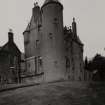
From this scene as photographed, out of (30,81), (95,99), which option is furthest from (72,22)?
(95,99)

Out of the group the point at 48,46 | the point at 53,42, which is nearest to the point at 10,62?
the point at 48,46

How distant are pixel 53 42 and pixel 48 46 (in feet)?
3.75

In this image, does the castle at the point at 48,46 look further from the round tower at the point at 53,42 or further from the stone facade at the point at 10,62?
the stone facade at the point at 10,62

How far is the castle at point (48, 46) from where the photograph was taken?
33719 mm

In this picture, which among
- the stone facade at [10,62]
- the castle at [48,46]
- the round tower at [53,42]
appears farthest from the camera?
the stone facade at [10,62]

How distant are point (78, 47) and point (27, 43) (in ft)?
41.8

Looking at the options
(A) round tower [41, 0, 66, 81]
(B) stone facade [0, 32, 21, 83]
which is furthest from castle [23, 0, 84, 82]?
(B) stone facade [0, 32, 21, 83]

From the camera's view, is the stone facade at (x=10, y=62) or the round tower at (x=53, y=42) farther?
the stone facade at (x=10, y=62)

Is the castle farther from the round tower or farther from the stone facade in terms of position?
the stone facade

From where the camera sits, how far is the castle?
111 feet

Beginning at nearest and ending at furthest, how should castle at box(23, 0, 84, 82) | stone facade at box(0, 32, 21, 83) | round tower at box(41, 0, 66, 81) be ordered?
round tower at box(41, 0, 66, 81) < castle at box(23, 0, 84, 82) < stone facade at box(0, 32, 21, 83)

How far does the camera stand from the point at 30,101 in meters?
19.7

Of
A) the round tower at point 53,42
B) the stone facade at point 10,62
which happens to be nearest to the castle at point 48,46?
the round tower at point 53,42

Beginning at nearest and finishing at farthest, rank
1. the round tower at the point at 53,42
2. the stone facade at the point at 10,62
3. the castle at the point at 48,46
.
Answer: the round tower at the point at 53,42, the castle at the point at 48,46, the stone facade at the point at 10,62
